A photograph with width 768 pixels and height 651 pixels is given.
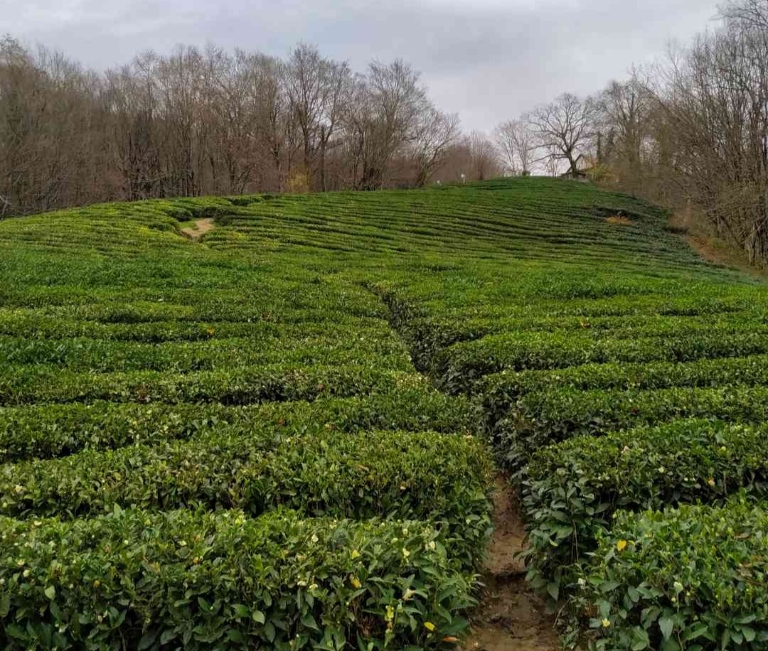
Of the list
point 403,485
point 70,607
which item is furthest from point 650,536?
point 70,607

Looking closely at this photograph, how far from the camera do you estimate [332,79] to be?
5625cm

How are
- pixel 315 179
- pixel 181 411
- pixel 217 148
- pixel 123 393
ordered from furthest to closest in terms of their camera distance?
pixel 315 179
pixel 217 148
pixel 123 393
pixel 181 411

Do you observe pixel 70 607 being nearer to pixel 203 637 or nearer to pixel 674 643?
pixel 203 637

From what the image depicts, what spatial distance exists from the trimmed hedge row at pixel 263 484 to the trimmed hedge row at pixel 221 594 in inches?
25.2

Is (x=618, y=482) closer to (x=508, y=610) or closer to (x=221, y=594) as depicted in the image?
(x=508, y=610)

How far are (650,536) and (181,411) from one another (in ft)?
14.2

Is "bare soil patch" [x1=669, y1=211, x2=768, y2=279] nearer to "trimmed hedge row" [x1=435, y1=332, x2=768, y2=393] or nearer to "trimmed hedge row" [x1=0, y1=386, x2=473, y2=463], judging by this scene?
"trimmed hedge row" [x1=435, y1=332, x2=768, y2=393]

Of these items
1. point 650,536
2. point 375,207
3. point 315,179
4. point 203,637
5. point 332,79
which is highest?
point 332,79

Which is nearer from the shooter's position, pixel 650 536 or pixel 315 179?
pixel 650 536

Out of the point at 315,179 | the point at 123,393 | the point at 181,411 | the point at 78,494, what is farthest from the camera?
the point at 315,179

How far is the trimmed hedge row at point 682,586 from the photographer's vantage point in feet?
8.62

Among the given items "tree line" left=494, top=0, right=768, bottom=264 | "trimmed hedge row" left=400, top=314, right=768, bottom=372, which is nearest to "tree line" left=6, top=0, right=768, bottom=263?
"tree line" left=494, top=0, right=768, bottom=264

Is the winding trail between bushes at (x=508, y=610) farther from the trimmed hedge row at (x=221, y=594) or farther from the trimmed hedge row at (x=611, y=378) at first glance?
the trimmed hedge row at (x=611, y=378)

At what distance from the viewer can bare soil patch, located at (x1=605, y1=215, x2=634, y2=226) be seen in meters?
37.8
